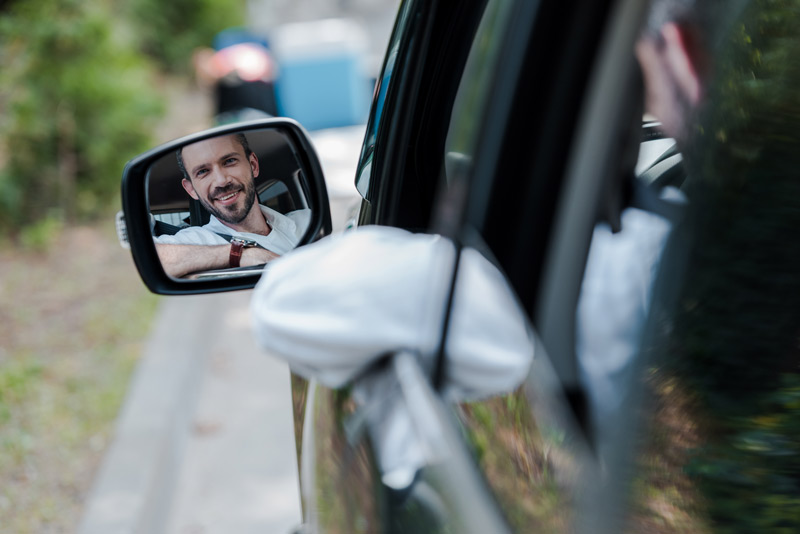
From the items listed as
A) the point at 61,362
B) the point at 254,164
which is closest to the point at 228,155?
the point at 254,164

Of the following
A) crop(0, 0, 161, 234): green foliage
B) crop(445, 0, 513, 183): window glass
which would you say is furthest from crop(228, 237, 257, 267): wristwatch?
crop(0, 0, 161, 234): green foliage

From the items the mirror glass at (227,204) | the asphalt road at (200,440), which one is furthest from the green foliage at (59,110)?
the mirror glass at (227,204)

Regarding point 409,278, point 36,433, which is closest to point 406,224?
point 409,278

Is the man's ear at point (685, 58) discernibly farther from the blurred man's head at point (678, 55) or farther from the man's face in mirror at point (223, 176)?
the man's face in mirror at point (223, 176)

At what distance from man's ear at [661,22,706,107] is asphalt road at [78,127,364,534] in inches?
58.6

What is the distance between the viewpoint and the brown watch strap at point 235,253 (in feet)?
5.27

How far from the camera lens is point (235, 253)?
162cm

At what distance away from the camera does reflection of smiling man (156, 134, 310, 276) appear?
1.56 m

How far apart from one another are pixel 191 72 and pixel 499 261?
1168 cm

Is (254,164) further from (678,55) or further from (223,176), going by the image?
(678,55)

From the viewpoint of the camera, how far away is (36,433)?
12.6ft

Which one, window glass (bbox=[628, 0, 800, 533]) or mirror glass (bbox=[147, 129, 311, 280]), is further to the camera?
mirror glass (bbox=[147, 129, 311, 280])

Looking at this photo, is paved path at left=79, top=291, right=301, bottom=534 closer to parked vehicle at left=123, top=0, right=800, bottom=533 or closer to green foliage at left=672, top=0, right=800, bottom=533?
parked vehicle at left=123, top=0, right=800, bottom=533

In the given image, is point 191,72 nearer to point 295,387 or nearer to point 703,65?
point 295,387
